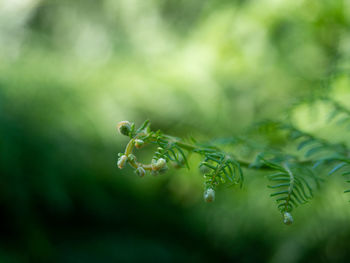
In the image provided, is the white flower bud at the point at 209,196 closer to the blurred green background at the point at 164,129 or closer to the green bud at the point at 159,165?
the green bud at the point at 159,165

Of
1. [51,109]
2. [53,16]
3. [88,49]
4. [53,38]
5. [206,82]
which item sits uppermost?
[53,16]

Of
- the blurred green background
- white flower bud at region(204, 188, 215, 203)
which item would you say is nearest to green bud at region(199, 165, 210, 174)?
white flower bud at region(204, 188, 215, 203)

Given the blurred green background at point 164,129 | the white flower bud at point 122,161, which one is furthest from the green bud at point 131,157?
the blurred green background at point 164,129

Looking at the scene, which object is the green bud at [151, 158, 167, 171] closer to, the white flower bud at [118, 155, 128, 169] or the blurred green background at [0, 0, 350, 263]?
the white flower bud at [118, 155, 128, 169]

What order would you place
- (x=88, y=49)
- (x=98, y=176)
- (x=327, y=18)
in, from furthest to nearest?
(x=88, y=49) < (x=98, y=176) < (x=327, y=18)

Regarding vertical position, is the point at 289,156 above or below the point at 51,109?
below

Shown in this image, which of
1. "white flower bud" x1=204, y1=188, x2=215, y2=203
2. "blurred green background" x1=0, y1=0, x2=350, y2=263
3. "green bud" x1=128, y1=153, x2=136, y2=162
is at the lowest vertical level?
"white flower bud" x1=204, y1=188, x2=215, y2=203

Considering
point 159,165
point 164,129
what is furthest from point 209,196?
point 164,129

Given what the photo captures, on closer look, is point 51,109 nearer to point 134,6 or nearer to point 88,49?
point 88,49

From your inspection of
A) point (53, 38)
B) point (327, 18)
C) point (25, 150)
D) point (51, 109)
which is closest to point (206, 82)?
point (327, 18)
